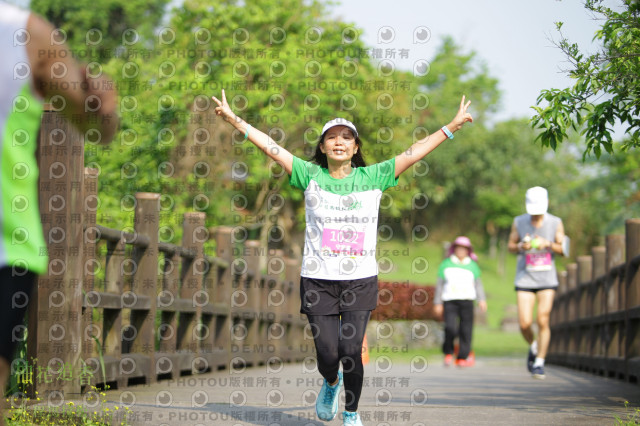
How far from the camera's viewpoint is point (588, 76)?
6.00 meters

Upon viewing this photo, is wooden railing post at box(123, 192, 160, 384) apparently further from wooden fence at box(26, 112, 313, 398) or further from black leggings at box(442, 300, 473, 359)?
black leggings at box(442, 300, 473, 359)

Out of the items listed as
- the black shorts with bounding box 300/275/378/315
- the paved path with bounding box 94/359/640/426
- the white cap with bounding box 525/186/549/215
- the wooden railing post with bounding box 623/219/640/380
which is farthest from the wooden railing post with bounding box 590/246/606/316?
the black shorts with bounding box 300/275/378/315

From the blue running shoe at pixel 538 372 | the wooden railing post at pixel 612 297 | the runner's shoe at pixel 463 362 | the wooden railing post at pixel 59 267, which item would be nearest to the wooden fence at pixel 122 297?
the wooden railing post at pixel 59 267

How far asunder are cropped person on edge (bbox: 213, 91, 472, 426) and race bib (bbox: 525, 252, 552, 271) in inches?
188

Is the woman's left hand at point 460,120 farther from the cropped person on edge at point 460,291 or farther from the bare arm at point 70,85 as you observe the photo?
the cropped person on edge at point 460,291

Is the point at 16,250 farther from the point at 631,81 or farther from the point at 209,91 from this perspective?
the point at 209,91

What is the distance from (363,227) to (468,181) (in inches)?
2418

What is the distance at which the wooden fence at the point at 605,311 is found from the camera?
954 centimetres

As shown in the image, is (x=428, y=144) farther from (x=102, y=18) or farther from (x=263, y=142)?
(x=102, y=18)

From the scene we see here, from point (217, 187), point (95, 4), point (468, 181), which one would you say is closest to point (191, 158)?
point (217, 187)

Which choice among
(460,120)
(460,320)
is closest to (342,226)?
(460,120)

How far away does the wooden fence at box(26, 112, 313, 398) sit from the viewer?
Result: 6.16m

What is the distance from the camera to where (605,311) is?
11.6 metres

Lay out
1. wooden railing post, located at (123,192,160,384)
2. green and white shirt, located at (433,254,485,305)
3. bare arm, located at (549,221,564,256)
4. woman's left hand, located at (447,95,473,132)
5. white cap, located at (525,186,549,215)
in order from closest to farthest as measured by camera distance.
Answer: woman's left hand, located at (447,95,473,132), wooden railing post, located at (123,192,160,384), white cap, located at (525,186,549,215), bare arm, located at (549,221,564,256), green and white shirt, located at (433,254,485,305)
